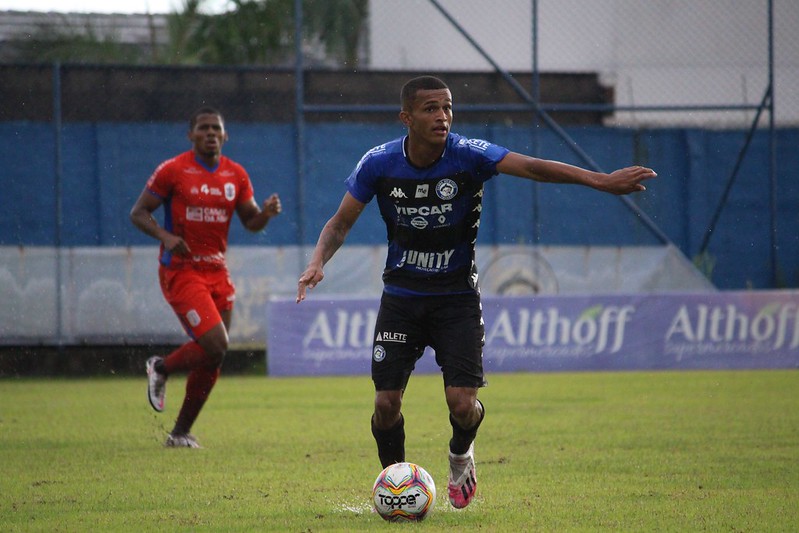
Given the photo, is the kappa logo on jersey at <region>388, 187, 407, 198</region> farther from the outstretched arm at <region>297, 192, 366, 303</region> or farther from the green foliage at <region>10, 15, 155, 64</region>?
the green foliage at <region>10, 15, 155, 64</region>

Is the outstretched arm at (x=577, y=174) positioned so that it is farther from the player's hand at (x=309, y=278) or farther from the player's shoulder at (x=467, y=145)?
the player's hand at (x=309, y=278)

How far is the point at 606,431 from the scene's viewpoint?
9.70 m

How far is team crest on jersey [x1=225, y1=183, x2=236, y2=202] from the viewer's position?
977cm

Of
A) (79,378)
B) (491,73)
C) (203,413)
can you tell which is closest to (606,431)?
(203,413)

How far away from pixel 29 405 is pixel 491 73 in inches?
293

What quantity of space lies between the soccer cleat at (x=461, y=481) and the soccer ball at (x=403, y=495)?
0.81ft

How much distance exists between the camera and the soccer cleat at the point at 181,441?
29.9 ft

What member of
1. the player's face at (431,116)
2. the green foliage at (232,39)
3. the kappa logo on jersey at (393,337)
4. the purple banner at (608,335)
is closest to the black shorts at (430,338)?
the kappa logo on jersey at (393,337)

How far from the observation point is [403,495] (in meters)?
5.81

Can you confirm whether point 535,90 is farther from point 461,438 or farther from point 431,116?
point 461,438

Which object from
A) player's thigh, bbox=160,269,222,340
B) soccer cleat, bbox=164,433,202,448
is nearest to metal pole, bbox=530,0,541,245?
player's thigh, bbox=160,269,222,340

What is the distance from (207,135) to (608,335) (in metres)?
7.62

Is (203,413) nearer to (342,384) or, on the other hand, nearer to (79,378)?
(342,384)

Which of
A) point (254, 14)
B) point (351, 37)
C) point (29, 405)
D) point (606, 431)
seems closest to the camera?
point (606, 431)
